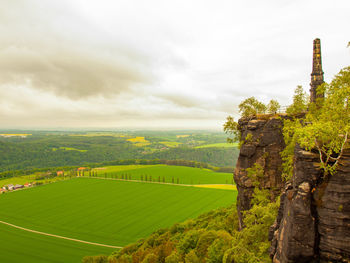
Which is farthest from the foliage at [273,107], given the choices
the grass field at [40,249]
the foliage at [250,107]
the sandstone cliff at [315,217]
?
the grass field at [40,249]

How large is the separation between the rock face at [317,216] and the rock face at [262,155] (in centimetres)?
1721

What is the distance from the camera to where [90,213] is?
3115 inches

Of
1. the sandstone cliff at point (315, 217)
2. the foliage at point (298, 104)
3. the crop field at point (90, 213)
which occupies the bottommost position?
the crop field at point (90, 213)

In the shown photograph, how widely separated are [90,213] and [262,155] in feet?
247

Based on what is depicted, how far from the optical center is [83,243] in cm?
5512

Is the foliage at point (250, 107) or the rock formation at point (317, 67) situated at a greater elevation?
the rock formation at point (317, 67)

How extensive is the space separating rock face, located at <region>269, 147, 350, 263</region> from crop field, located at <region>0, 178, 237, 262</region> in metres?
51.6

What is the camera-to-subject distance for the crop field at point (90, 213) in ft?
174

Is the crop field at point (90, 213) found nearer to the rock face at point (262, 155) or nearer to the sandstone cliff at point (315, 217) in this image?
the rock face at point (262, 155)

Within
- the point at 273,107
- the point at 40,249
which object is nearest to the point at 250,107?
the point at 273,107

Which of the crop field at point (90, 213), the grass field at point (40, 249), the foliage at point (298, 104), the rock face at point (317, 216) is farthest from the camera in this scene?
the crop field at point (90, 213)

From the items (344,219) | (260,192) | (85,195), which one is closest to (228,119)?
(260,192)

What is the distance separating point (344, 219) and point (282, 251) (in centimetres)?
454

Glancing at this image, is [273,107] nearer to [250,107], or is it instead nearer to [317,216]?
[250,107]
